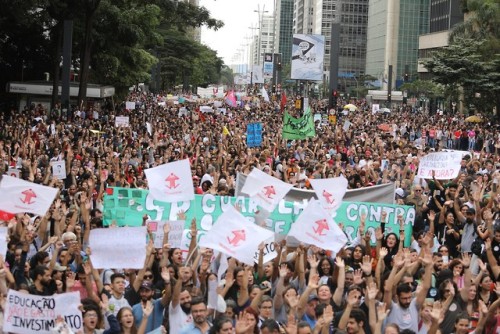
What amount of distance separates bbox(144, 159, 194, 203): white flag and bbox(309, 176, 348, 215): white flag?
1654 mm

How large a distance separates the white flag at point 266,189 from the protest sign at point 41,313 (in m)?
4.76

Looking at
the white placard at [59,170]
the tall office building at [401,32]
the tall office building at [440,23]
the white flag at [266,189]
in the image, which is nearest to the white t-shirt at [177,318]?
the white flag at [266,189]

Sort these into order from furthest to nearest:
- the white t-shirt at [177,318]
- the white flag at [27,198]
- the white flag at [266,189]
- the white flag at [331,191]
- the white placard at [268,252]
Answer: the white flag at [331,191]
the white flag at [266,189]
the white flag at [27,198]
the white placard at [268,252]
the white t-shirt at [177,318]

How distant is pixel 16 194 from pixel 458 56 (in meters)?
43.9

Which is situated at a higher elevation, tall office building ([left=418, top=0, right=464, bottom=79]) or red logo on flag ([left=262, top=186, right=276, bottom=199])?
tall office building ([left=418, top=0, right=464, bottom=79])

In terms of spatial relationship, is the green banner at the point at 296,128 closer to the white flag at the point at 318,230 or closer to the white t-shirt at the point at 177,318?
the white flag at the point at 318,230

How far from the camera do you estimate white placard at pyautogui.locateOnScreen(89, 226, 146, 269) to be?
9008 millimetres

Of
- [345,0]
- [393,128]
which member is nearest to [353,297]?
[393,128]

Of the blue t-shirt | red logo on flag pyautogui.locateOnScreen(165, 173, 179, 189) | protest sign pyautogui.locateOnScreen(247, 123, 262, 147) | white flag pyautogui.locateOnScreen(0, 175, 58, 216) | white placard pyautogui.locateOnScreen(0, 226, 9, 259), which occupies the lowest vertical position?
the blue t-shirt

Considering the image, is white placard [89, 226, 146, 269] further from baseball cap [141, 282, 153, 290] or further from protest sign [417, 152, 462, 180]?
protest sign [417, 152, 462, 180]

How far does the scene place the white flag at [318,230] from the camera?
988 cm

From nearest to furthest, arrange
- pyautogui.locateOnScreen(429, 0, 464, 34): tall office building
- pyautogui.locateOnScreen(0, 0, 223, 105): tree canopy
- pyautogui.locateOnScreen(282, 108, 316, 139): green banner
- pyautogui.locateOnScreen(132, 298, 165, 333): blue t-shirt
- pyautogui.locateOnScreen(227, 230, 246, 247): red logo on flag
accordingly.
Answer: pyautogui.locateOnScreen(132, 298, 165, 333): blue t-shirt → pyautogui.locateOnScreen(227, 230, 246, 247): red logo on flag → pyautogui.locateOnScreen(282, 108, 316, 139): green banner → pyautogui.locateOnScreen(0, 0, 223, 105): tree canopy → pyautogui.locateOnScreen(429, 0, 464, 34): tall office building

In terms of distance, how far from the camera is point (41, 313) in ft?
24.8

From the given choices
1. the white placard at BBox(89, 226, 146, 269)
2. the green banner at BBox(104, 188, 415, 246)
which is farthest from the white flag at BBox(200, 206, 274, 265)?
the green banner at BBox(104, 188, 415, 246)
